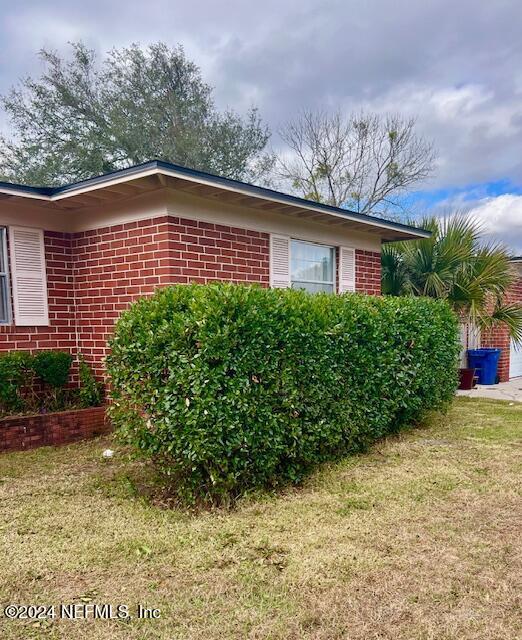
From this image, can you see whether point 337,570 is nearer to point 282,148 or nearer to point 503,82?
point 503,82

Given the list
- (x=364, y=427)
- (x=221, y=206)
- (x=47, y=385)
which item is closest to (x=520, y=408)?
(x=364, y=427)

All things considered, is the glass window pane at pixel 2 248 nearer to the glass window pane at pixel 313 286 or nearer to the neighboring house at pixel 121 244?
the neighboring house at pixel 121 244

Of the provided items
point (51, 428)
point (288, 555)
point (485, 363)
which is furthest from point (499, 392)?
point (51, 428)

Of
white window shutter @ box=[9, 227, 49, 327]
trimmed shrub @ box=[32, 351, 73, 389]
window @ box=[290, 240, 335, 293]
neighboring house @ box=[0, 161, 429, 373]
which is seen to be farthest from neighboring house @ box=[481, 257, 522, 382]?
white window shutter @ box=[9, 227, 49, 327]

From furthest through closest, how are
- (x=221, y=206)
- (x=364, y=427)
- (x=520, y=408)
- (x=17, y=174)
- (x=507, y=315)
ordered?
(x=17, y=174) → (x=507, y=315) → (x=520, y=408) → (x=221, y=206) → (x=364, y=427)

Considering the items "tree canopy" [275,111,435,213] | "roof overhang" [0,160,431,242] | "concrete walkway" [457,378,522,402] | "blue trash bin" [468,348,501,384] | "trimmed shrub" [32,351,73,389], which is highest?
"tree canopy" [275,111,435,213]

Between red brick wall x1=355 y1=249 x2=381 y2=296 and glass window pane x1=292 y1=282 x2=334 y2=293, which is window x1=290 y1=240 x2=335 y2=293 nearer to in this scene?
glass window pane x1=292 y1=282 x2=334 y2=293

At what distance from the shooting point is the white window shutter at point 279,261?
6.62 metres

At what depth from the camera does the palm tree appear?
26.7ft

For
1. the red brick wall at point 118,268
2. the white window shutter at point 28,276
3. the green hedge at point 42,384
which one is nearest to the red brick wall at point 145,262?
the red brick wall at point 118,268

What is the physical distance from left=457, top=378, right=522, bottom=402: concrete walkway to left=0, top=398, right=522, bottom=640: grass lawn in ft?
16.2

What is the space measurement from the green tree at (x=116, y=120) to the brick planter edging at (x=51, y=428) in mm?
13122

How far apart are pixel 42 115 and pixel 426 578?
18776 millimetres

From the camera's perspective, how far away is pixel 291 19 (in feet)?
36.5
